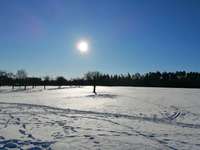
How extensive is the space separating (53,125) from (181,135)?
5810 millimetres

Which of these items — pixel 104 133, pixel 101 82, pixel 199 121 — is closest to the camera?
pixel 104 133

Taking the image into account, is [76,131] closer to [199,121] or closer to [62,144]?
[62,144]

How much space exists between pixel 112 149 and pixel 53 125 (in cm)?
505

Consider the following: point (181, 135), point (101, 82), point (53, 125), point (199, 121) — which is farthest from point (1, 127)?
point (101, 82)

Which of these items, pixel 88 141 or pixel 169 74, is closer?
pixel 88 141

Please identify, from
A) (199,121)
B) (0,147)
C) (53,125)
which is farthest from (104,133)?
(199,121)

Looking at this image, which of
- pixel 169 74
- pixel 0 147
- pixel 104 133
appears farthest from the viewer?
pixel 169 74

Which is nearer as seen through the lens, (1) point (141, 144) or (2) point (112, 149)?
(2) point (112, 149)

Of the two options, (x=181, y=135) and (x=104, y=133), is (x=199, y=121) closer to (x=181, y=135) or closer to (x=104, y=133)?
(x=181, y=135)

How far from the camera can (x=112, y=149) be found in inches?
329

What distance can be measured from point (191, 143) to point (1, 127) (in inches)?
317

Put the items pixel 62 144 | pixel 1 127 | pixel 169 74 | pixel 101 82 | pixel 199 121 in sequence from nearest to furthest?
pixel 62 144 < pixel 1 127 < pixel 199 121 < pixel 101 82 < pixel 169 74

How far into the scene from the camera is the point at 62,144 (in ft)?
29.0

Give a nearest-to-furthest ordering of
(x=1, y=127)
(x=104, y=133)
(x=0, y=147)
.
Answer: (x=0, y=147) < (x=104, y=133) < (x=1, y=127)
